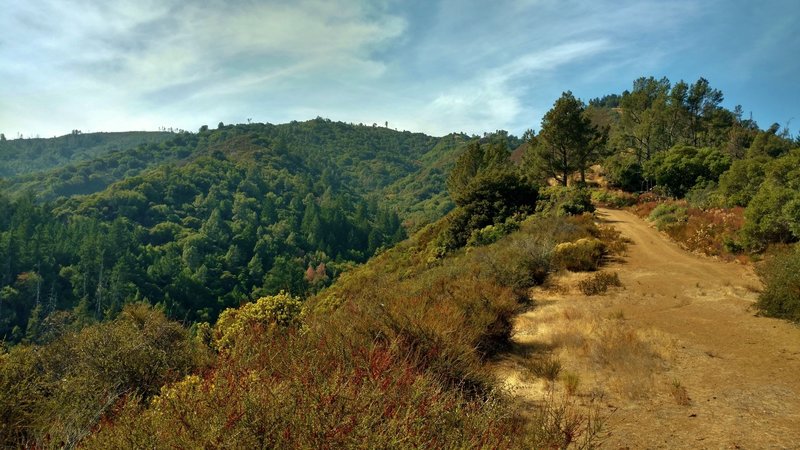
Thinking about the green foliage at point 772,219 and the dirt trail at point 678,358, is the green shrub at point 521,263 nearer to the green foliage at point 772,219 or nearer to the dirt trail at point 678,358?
the dirt trail at point 678,358

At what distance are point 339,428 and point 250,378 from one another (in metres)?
1.36

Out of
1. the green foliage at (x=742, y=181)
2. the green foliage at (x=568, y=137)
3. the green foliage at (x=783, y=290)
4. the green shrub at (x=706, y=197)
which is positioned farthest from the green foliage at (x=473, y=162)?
the green foliage at (x=783, y=290)

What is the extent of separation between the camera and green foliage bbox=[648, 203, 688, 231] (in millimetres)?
23438

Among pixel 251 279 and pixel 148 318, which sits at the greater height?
pixel 148 318

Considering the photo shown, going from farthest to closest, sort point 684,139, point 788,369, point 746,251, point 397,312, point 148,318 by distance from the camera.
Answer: point 684,139 → point 746,251 → point 148,318 → point 788,369 → point 397,312

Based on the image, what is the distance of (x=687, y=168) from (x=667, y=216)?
14932 mm

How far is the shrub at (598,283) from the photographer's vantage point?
14.3 m

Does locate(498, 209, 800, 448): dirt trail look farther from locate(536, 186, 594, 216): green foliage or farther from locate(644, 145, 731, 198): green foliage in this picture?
locate(644, 145, 731, 198): green foliage

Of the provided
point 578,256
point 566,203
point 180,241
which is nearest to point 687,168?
point 566,203

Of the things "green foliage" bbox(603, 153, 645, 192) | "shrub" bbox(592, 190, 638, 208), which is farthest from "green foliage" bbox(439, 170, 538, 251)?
"green foliage" bbox(603, 153, 645, 192)

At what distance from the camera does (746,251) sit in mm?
17250

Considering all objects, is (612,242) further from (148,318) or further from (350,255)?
(350,255)

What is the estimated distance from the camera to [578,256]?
17.1m

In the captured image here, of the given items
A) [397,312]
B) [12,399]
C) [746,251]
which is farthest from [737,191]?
[12,399]
